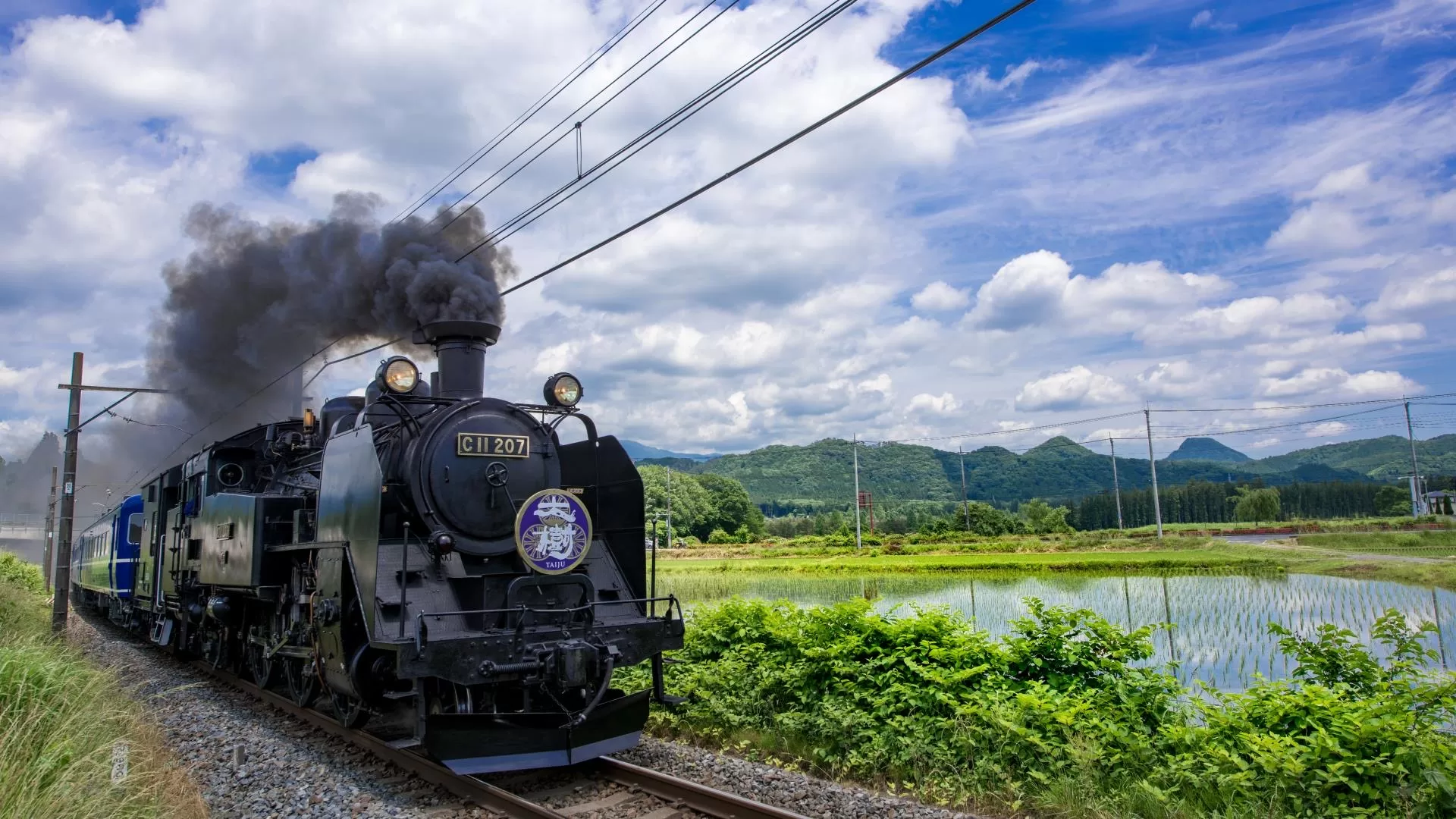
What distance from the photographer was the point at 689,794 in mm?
5398

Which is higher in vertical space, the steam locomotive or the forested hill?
the forested hill

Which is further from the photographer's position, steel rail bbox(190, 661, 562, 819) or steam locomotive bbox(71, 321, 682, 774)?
steam locomotive bbox(71, 321, 682, 774)

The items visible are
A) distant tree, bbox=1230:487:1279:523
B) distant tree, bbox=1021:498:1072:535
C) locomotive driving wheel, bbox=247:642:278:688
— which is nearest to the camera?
locomotive driving wheel, bbox=247:642:278:688

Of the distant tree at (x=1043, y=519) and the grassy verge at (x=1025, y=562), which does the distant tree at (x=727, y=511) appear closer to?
the distant tree at (x=1043, y=519)

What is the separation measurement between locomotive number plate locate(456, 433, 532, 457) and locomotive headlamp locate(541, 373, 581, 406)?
0.53 m

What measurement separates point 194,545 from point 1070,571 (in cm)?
2381

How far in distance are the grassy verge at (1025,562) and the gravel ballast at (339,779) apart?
22.8m

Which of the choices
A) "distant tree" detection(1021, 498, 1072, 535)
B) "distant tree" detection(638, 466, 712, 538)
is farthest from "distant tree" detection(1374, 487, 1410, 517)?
"distant tree" detection(638, 466, 712, 538)

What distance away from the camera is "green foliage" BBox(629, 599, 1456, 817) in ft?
14.7

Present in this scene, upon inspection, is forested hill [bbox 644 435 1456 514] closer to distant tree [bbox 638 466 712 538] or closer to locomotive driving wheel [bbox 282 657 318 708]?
distant tree [bbox 638 466 712 538]

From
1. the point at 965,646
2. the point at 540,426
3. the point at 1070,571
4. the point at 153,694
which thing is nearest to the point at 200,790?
the point at 540,426

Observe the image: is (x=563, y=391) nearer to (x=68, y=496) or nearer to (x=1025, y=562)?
(x=68, y=496)

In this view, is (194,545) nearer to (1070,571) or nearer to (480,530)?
(480,530)

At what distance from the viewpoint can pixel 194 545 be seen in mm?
10883
